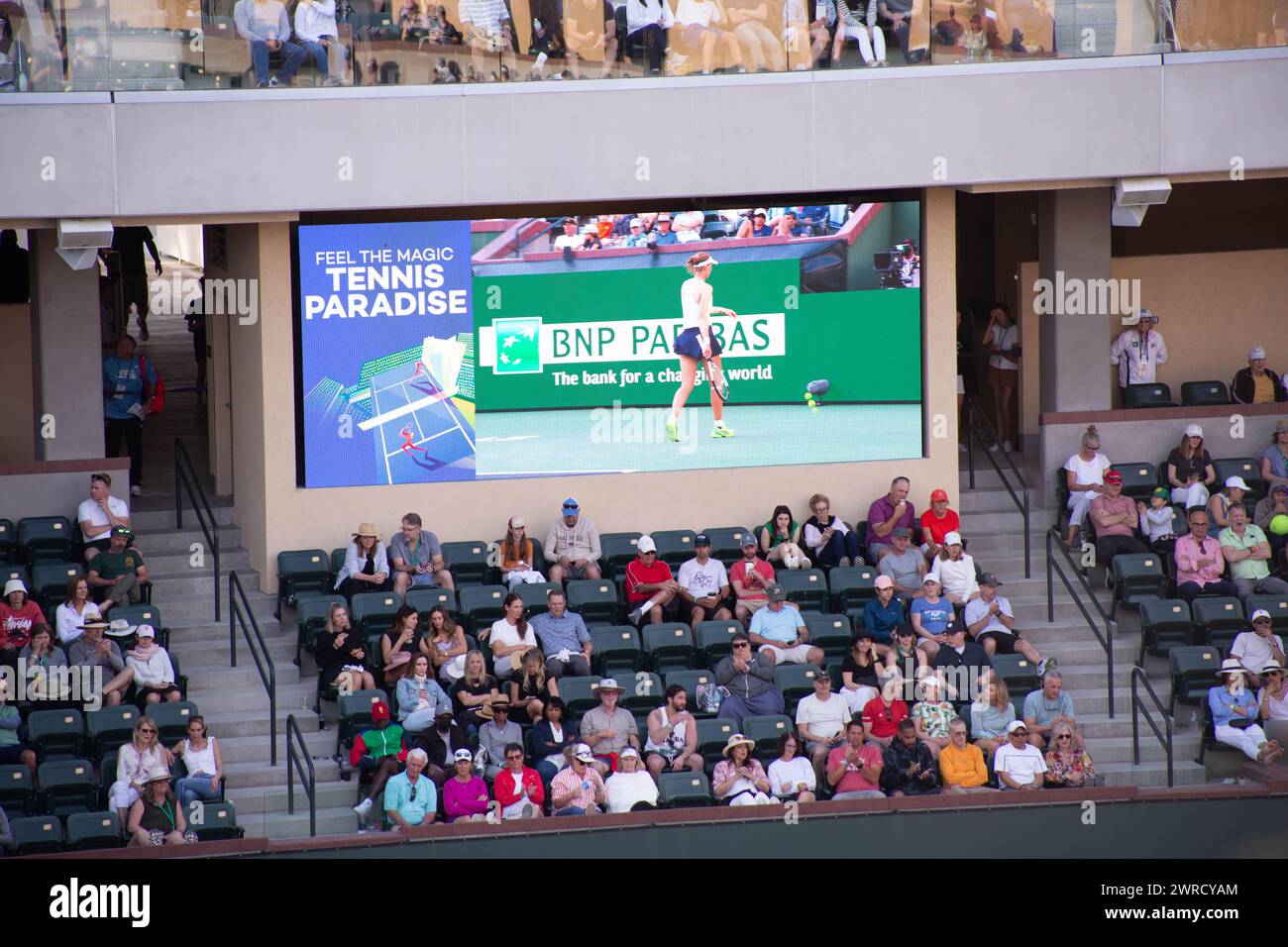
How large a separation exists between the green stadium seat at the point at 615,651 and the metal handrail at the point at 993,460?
383 centimetres

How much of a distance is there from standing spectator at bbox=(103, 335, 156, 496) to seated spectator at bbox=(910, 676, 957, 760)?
747cm

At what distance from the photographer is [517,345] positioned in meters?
18.5

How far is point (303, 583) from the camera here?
1780 centimetres

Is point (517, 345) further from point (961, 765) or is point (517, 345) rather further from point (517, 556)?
point (961, 765)

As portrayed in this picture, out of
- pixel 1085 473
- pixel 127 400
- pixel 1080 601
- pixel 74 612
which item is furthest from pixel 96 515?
pixel 1085 473

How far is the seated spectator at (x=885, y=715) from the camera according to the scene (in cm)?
1645

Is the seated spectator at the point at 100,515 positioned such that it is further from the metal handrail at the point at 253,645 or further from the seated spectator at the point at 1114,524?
the seated spectator at the point at 1114,524

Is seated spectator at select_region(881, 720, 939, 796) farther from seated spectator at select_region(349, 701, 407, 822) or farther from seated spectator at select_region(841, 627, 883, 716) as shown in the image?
seated spectator at select_region(349, 701, 407, 822)

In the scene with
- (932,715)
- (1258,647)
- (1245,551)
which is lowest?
(932,715)

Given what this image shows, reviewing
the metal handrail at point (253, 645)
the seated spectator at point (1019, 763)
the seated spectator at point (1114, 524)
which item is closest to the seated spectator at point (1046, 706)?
the seated spectator at point (1019, 763)

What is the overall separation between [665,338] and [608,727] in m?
4.15

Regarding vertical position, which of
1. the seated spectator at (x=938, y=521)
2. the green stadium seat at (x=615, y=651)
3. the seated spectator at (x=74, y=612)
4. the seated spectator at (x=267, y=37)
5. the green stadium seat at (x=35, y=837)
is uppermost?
the seated spectator at (x=267, y=37)

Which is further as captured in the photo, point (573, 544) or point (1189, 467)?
point (1189, 467)

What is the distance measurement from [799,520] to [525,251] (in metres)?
3.37
